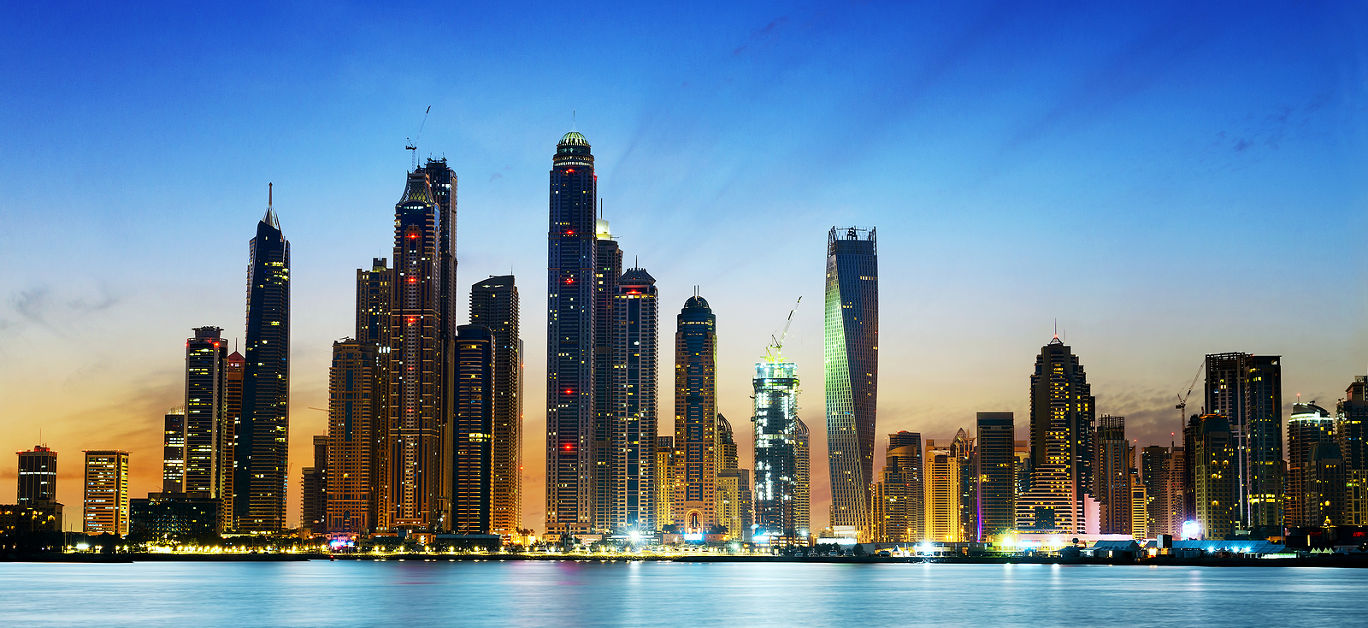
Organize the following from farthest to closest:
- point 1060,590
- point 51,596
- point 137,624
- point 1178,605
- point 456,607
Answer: point 1060,590, point 51,596, point 1178,605, point 456,607, point 137,624

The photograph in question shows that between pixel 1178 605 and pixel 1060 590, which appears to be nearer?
pixel 1178 605

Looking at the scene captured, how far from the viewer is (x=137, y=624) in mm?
115000

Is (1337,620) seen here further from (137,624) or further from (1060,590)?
(137,624)

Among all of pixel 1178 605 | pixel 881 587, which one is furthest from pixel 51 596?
pixel 1178 605

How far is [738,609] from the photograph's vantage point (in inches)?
5443

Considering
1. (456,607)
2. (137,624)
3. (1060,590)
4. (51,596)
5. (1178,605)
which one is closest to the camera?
(137,624)

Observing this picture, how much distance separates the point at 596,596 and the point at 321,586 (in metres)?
49.3

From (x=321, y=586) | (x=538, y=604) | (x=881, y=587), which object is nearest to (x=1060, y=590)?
(x=881, y=587)

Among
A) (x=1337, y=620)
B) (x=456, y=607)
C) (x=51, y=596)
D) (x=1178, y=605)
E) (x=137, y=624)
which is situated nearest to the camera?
(x=137, y=624)

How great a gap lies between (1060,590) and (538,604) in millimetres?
79050

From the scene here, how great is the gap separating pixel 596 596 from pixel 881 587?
169 ft

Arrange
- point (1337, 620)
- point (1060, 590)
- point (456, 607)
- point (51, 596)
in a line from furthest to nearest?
point (1060, 590)
point (51, 596)
point (456, 607)
point (1337, 620)

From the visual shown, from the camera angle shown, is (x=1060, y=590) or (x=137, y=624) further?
(x=1060, y=590)

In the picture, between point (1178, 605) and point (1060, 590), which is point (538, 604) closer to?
point (1178, 605)
